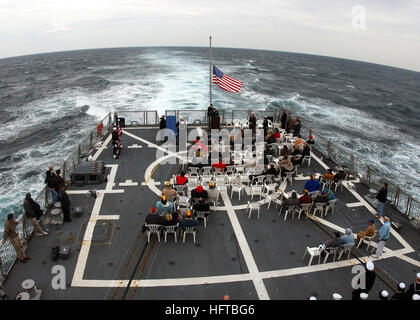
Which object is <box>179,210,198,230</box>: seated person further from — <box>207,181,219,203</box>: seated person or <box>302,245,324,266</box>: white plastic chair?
<box>302,245,324,266</box>: white plastic chair

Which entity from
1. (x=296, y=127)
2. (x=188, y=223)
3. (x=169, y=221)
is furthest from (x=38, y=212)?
(x=296, y=127)

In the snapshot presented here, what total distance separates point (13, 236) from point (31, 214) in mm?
1225

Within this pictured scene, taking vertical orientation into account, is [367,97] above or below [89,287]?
above

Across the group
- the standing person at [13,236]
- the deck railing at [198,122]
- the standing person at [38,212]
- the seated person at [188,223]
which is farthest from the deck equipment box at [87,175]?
the seated person at [188,223]

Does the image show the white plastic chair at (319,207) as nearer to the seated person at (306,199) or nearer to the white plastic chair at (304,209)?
the white plastic chair at (304,209)

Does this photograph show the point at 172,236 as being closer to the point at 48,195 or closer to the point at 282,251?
the point at 282,251

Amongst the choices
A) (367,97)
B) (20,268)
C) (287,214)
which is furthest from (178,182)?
(367,97)

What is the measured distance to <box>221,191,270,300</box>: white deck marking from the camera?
9156 millimetres

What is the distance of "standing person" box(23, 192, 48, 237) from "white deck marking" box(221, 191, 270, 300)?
7.94 m

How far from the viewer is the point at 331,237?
11.7 meters

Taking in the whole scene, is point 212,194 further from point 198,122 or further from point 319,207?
point 198,122

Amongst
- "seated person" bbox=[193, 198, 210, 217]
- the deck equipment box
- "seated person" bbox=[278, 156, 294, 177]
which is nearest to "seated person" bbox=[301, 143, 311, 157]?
"seated person" bbox=[278, 156, 294, 177]
